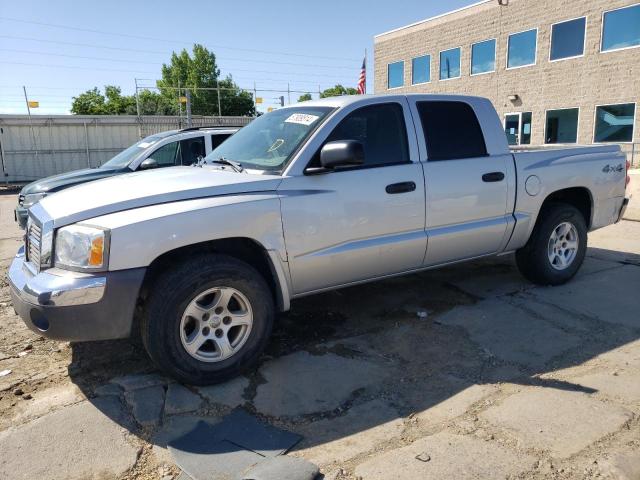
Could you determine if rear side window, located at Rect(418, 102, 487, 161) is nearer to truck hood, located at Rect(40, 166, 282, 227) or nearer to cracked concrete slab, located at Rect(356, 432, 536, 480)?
truck hood, located at Rect(40, 166, 282, 227)

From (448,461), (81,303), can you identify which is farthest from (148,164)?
(448,461)

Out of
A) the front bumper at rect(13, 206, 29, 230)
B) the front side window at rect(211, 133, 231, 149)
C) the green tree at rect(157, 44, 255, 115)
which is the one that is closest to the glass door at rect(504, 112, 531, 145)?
the front side window at rect(211, 133, 231, 149)

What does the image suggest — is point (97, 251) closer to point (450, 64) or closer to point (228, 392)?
point (228, 392)

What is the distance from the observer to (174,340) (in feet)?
10.8

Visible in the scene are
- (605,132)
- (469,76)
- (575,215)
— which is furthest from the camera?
(469,76)

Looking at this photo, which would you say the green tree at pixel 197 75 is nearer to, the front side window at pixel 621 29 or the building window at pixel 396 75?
the building window at pixel 396 75

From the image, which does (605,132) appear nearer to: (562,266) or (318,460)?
(562,266)

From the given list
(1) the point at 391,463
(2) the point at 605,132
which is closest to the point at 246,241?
(1) the point at 391,463

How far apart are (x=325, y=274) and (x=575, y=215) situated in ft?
9.80

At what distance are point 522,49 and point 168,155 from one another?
19069 millimetres

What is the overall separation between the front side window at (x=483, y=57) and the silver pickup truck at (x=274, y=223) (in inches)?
814

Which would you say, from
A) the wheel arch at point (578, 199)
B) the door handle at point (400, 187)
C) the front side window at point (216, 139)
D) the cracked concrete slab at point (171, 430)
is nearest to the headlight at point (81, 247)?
the cracked concrete slab at point (171, 430)

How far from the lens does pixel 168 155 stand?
8641 millimetres

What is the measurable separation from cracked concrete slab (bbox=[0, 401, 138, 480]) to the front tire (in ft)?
1.59
